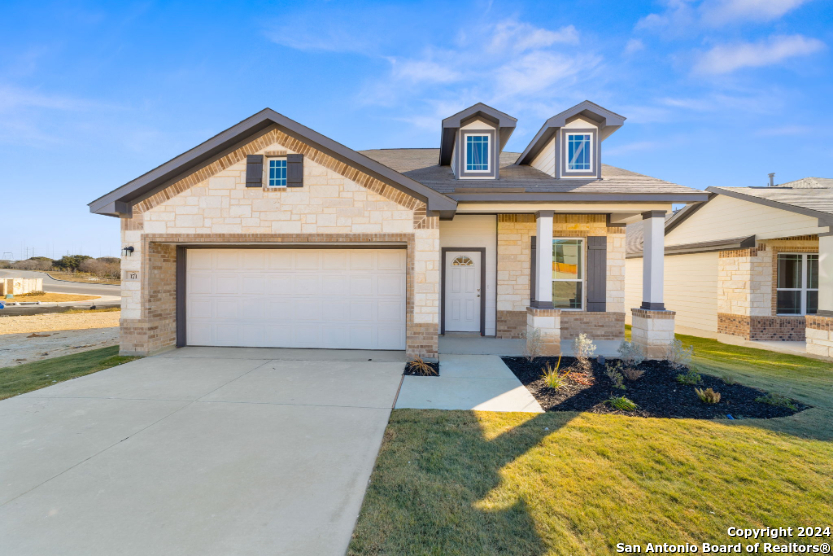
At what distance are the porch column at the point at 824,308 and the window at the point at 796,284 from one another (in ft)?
7.25

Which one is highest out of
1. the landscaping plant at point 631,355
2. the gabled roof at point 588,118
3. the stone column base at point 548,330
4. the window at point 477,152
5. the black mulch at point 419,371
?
the gabled roof at point 588,118

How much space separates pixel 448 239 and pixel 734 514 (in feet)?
27.0

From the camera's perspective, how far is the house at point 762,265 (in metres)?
8.81

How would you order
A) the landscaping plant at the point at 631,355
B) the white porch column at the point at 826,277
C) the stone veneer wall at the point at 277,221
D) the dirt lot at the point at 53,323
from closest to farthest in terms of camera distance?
1. the landscaping plant at the point at 631,355
2. the stone veneer wall at the point at 277,221
3. the white porch column at the point at 826,277
4. the dirt lot at the point at 53,323

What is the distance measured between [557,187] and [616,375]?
175 inches

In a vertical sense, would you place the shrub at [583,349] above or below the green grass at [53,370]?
above

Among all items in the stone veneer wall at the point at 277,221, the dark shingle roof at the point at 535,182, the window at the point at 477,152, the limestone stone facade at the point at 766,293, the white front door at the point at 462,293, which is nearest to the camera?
the stone veneer wall at the point at 277,221

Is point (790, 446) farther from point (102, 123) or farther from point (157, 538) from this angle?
point (102, 123)

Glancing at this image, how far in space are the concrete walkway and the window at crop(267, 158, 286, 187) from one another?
5.08m

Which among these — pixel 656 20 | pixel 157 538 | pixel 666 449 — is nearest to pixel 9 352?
pixel 157 538

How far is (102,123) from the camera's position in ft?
50.3

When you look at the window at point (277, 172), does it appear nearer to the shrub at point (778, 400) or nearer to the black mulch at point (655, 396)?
the black mulch at point (655, 396)

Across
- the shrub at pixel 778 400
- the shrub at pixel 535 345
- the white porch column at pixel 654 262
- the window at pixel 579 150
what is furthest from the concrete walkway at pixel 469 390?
the window at pixel 579 150

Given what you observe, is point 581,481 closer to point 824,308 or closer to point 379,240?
point 379,240
